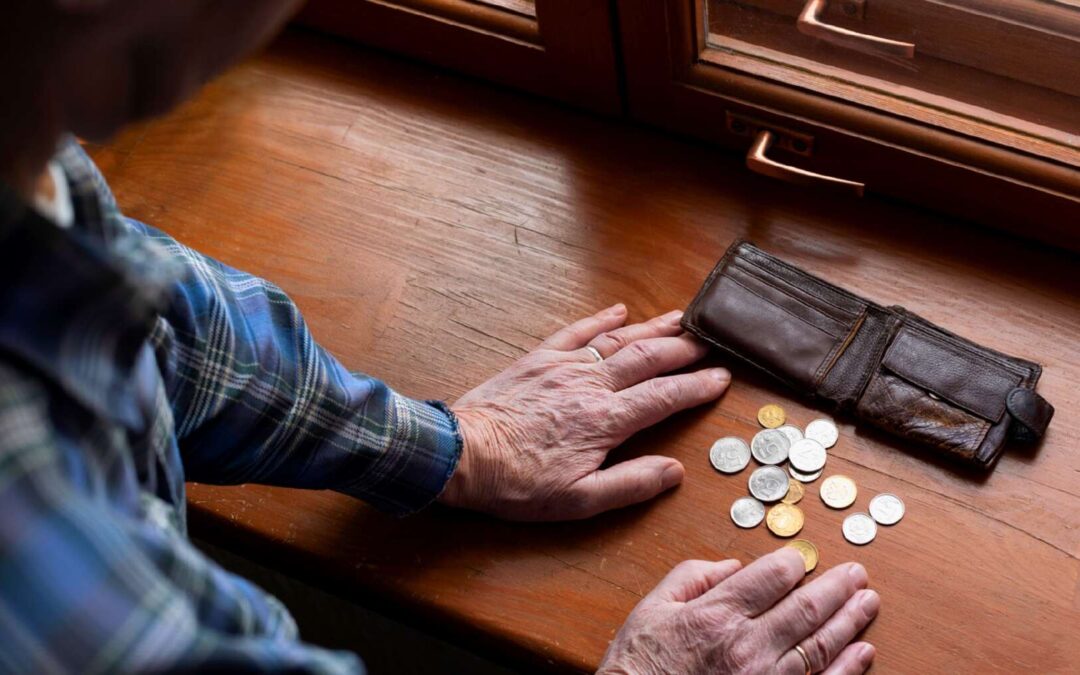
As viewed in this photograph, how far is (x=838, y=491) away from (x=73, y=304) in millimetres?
953

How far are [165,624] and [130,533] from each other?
0.22ft

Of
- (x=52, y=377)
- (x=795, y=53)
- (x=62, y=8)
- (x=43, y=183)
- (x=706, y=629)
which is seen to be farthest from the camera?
(x=795, y=53)

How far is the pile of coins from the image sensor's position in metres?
1.26

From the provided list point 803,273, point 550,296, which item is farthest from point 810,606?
point 550,296

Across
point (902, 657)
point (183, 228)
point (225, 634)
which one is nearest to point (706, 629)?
point (902, 657)

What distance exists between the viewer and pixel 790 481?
1.31 metres

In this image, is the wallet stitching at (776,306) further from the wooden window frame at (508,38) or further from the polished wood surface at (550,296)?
the wooden window frame at (508,38)

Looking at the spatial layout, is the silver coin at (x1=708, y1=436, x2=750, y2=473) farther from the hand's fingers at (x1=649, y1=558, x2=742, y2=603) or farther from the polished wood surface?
the hand's fingers at (x1=649, y1=558, x2=742, y2=603)

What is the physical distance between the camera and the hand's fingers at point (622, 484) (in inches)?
50.2

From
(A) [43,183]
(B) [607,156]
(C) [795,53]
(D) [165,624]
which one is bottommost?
(D) [165,624]

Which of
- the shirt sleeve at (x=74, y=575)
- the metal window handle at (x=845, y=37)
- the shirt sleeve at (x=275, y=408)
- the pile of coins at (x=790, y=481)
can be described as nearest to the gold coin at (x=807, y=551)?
the pile of coins at (x=790, y=481)

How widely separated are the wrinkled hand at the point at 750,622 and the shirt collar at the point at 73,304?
673 mm

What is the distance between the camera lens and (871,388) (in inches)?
52.1

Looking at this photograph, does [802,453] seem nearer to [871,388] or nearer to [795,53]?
[871,388]
